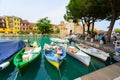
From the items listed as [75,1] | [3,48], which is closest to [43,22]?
[75,1]

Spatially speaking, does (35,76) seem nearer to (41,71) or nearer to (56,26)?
(41,71)

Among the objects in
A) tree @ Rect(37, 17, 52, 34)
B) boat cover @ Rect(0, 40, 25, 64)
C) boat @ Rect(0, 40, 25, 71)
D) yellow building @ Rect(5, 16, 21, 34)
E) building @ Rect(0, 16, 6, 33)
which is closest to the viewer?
boat @ Rect(0, 40, 25, 71)

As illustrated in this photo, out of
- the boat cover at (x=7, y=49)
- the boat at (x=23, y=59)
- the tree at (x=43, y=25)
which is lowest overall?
the boat at (x=23, y=59)

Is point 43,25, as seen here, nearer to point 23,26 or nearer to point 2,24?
point 23,26

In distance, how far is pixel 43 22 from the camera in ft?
153

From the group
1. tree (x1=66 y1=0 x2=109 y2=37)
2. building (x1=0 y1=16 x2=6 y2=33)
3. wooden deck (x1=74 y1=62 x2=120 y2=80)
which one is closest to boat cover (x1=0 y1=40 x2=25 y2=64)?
wooden deck (x1=74 y1=62 x2=120 y2=80)

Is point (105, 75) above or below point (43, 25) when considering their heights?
below

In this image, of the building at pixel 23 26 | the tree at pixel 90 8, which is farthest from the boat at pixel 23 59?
the building at pixel 23 26

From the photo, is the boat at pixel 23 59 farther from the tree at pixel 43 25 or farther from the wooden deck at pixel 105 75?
the tree at pixel 43 25

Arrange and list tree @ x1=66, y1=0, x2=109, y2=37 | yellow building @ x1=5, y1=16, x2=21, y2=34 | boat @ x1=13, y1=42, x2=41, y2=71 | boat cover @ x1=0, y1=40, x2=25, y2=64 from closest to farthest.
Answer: boat @ x1=13, y1=42, x2=41, y2=71
boat cover @ x1=0, y1=40, x2=25, y2=64
tree @ x1=66, y1=0, x2=109, y2=37
yellow building @ x1=5, y1=16, x2=21, y2=34

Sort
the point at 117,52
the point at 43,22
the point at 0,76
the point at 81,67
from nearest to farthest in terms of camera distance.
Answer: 1. the point at 0,76
2. the point at 81,67
3. the point at 117,52
4. the point at 43,22

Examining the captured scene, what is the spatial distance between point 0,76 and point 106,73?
687cm

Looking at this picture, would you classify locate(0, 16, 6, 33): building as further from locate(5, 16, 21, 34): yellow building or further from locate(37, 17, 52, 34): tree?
locate(37, 17, 52, 34): tree

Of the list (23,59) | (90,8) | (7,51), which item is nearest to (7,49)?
(7,51)
